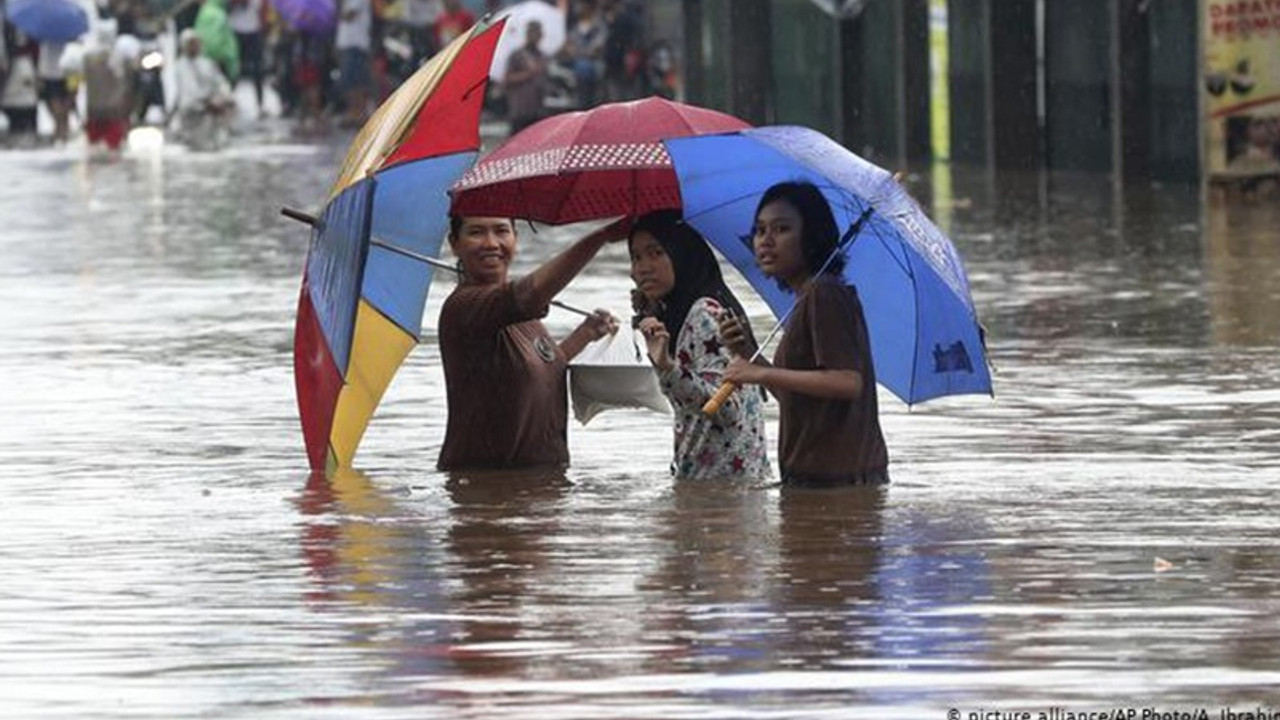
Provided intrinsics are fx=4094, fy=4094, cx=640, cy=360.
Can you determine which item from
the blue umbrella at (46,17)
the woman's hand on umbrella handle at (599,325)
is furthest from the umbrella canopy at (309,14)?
the woman's hand on umbrella handle at (599,325)

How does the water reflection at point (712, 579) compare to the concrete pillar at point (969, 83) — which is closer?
the water reflection at point (712, 579)

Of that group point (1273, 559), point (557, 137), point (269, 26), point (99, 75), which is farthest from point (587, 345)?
point (269, 26)

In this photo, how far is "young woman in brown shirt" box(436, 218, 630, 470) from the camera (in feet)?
36.7

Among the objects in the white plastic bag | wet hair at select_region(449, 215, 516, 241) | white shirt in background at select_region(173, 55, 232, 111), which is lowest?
white shirt in background at select_region(173, 55, 232, 111)

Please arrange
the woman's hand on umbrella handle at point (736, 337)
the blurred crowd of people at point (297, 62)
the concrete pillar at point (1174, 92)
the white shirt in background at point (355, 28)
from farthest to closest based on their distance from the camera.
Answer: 1. the white shirt in background at point (355, 28)
2. the blurred crowd of people at point (297, 62)
3. the concrete pillar at point (1174, 92)
4. the woman's hand on umbrella handle at point (736, 337)

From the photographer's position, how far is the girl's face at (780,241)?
1069 centimetres

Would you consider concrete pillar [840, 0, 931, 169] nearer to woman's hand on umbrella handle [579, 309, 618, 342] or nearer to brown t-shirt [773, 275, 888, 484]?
woman's hand on umbrella handle [579, 309, 618, 342]

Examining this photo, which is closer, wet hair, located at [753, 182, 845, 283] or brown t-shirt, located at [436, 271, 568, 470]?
wet hair, located at [753, 182, 845, 283]

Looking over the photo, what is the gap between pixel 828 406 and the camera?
1083 centimetres

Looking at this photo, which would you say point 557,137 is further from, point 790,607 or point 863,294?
point 790,607

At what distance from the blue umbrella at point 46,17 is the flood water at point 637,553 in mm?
23946

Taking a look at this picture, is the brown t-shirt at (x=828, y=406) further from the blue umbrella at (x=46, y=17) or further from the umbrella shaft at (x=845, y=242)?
the blue umbrella at (x=46, y=17)

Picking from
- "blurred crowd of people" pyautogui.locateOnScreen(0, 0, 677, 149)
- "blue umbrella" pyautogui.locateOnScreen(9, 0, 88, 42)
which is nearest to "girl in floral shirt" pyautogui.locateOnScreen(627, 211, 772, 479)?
"blurred crowd of people" pyautogui.locateOnScreen(0, 0, 677, 149)

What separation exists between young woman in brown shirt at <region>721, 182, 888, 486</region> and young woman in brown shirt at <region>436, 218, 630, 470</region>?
1.67 feet
